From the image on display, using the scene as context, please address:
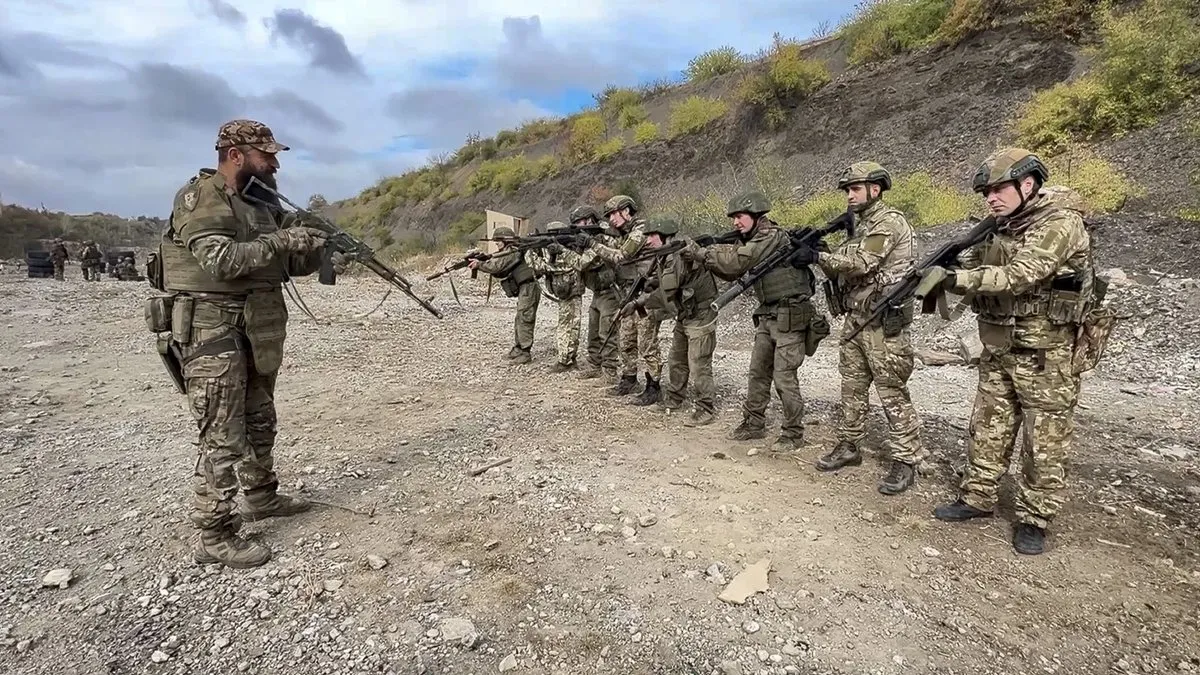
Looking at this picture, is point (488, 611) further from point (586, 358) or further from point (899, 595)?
point (586, 358)

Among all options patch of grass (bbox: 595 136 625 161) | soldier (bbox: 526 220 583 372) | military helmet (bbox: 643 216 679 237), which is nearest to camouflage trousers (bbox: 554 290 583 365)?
soldier (bbox: 526 220 583 372)

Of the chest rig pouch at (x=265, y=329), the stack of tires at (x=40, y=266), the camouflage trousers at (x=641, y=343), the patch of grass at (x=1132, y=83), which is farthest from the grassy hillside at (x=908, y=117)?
the stack of tires at (x=40, y=266)

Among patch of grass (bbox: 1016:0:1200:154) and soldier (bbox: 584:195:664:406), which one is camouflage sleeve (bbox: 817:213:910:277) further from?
patch of grass (bbox: 1016:0:1200:154)

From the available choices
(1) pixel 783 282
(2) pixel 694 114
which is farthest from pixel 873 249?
(2) pixel 694 114

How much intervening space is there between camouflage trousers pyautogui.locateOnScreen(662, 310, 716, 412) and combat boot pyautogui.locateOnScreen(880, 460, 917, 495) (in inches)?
73.8

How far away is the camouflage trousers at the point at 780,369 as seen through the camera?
187 inches

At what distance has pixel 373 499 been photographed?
411cm

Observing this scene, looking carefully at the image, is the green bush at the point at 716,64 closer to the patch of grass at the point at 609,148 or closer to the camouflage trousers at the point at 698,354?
the patch of grass at the point at 609,148

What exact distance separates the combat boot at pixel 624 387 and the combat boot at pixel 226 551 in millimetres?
3969

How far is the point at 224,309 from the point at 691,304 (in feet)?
11.9

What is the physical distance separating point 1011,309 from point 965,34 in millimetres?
16926

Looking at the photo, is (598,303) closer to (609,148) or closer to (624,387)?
(624,387)

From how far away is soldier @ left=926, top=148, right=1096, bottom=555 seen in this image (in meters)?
3.13

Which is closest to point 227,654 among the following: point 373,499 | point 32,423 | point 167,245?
Answer: point 373,499
